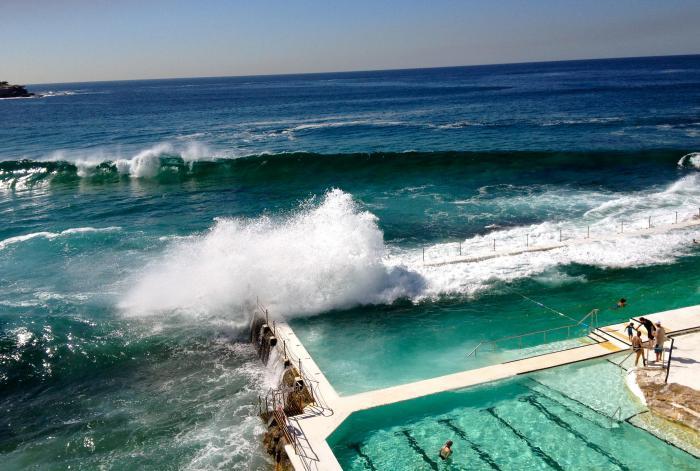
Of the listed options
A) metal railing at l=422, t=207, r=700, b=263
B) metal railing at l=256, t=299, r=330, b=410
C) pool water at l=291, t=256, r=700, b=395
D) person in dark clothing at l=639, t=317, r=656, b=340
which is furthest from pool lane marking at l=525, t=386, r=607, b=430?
metal railing at l=422, t=207, r=700, b=263

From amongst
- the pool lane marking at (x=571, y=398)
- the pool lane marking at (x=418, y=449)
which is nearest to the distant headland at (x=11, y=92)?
the pool lane marking at (x=418, y=449)

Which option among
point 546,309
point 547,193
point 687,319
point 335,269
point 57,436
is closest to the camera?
point 57,436

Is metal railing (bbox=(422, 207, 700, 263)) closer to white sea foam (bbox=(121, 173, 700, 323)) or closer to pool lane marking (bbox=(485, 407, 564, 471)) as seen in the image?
white sea foam (bbox=(121, 173, 700, 323))

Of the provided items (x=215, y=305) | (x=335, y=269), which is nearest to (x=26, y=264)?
(x=215, y=305)

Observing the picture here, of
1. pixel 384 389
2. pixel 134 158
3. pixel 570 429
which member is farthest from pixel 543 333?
pixel 134 158

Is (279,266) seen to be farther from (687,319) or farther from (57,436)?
(687,319)

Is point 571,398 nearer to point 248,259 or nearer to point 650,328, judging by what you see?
point 650,328
